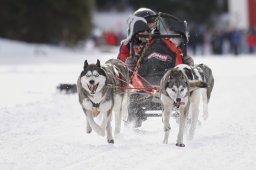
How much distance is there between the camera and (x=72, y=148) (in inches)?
283

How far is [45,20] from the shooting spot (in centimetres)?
3122

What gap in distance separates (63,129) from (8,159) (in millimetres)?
2270

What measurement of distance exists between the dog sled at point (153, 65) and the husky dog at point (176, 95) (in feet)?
3.49

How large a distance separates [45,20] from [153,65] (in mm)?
22861

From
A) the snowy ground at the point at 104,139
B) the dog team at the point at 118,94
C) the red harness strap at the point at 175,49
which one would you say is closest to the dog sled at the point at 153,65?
the red harness strap at the point at 175,49

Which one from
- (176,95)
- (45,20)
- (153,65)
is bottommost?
(176,95)

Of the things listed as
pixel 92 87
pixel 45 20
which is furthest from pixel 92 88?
pixel 45 20

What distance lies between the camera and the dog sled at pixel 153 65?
8.79 metres

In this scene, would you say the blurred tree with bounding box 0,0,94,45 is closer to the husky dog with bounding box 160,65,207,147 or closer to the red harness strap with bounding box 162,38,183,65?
the red harness strap with bounding box 162,38,183,65

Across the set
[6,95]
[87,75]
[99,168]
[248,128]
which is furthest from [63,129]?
[6,95]

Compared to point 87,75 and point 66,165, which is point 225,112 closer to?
point 87,75

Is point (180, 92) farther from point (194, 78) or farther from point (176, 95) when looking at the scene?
point (194, 78)

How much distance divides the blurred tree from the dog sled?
21.4 m

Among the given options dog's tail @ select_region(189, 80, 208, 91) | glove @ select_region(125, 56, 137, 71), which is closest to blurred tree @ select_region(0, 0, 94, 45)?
glove @ select_region(125, 56, 137, 71)
